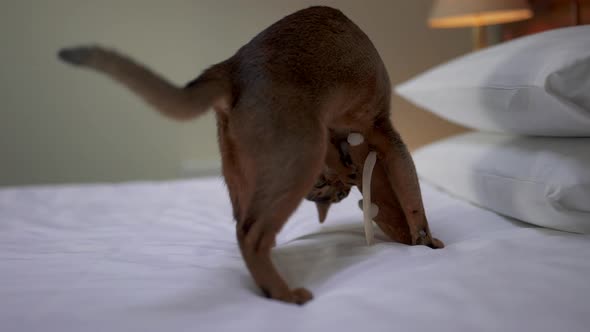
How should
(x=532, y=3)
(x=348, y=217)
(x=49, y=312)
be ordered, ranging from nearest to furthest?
1. (x=49, y=312)
2. (x=348, y=217)
3. (x=532, y=3)

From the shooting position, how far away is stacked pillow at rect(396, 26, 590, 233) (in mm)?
1111

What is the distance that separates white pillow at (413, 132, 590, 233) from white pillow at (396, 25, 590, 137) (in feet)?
0.16

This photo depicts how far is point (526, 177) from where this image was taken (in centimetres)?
121

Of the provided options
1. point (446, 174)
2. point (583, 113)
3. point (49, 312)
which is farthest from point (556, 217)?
point (49, 312)

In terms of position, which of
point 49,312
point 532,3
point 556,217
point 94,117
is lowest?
point 94,117

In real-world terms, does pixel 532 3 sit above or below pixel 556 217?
above

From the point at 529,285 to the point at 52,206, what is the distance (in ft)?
4.91

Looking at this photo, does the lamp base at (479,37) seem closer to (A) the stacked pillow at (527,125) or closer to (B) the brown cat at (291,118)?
(A) the stacked pillow at (527,125)

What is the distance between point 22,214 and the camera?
1.61m

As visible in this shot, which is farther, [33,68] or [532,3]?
[33,68]

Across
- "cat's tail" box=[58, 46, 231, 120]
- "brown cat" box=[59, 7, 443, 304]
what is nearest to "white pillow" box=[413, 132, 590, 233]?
"brown cat" box=[59, 7, 443, 304]

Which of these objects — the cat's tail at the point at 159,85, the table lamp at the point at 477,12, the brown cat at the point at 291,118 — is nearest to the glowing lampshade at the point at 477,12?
the table lamp at the point at 477,12

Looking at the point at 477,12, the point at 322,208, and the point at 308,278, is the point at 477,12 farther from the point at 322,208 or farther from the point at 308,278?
the point at 308,278

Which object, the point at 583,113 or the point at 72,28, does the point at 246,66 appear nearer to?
the point at 583,113
